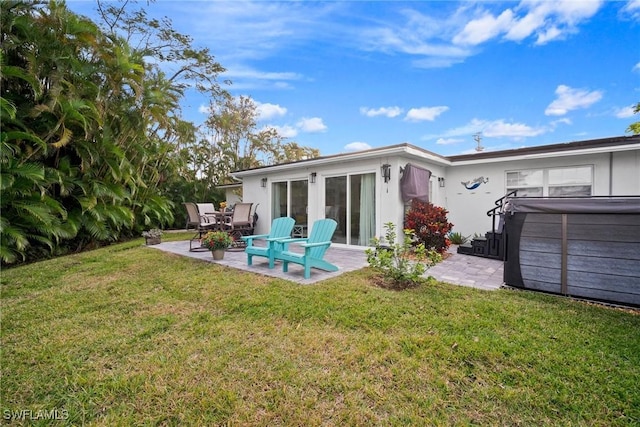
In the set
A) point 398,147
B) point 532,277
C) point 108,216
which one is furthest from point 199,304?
point 108,216

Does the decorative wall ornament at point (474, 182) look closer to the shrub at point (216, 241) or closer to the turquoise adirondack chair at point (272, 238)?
the turquoise adirondack chair at point (272, 238)

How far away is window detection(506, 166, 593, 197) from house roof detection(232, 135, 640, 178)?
66cm

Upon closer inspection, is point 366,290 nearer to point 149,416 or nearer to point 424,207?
point 149,416

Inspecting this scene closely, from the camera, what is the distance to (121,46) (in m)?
8.04

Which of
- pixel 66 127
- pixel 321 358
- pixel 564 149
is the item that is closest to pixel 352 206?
pixel 564 149

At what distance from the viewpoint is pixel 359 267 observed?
567 cm

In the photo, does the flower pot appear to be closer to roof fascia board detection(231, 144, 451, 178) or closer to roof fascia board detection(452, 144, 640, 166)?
roof fascia board detection(231, 144, 451, 178)

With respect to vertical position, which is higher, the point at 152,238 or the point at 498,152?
the point at 498,152

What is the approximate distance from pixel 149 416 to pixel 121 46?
9.76 metres

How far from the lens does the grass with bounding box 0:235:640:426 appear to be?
6.44ft

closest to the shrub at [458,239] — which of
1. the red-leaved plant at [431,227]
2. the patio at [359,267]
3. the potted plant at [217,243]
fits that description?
the patio at [359,267]

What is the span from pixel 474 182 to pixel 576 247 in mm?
5541

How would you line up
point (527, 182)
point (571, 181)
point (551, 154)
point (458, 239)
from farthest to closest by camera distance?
point (458, 239) < point (527, 182) < point (571, 181) < point (551, 154)

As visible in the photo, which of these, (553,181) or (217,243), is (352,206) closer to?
(217,243)
